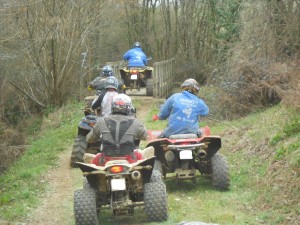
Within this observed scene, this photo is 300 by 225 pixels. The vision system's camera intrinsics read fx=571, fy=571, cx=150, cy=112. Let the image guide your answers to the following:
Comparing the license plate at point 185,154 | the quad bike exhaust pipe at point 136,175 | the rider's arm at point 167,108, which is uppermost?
the rider's arm at point 167,108

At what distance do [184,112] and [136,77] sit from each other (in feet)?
41.8

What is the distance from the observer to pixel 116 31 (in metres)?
33.3

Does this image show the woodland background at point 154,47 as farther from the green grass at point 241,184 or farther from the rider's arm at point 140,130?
the rider's arm at point 140,130

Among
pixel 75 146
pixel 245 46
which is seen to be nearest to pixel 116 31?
pixel 245 46

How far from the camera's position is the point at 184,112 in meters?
9.47

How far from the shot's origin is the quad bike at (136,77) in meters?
22.1

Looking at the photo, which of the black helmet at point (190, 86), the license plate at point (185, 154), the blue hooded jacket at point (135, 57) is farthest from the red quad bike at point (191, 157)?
the blue hooded jacket at point (135, 57)

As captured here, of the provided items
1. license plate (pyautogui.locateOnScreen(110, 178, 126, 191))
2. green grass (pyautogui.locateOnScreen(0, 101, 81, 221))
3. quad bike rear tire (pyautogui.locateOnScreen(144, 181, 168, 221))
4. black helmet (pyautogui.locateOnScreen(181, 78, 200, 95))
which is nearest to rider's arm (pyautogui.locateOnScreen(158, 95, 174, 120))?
black helmet (pyautogui.locateOnScreen(181, 78, 200, 95))

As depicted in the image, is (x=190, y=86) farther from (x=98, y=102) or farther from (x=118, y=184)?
(x=118, y=184)

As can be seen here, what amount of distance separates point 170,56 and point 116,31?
5666 mm

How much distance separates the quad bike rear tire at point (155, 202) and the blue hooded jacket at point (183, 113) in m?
2.04

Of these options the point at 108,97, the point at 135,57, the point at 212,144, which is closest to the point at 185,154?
the point at 212,144

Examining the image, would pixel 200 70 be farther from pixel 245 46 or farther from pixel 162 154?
pixel 162 154

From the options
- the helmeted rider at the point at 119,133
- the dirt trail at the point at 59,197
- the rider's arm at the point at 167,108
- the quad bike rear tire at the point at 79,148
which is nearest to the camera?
the helmeted rider at the point at 119,133
